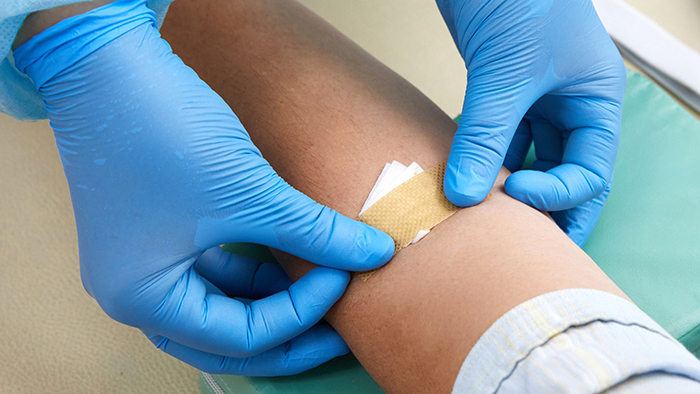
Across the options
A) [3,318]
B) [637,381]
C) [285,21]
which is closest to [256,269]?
[285,21]

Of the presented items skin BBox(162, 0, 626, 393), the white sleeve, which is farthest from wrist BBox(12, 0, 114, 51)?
the white sleeve

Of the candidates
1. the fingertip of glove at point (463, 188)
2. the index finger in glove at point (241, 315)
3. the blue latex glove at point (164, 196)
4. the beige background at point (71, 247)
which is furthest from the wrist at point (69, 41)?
the beige background at point (71, 247)

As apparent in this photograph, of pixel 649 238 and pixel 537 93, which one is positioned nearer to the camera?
pixel 537 93

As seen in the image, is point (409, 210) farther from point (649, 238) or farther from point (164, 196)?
point (649, 238)

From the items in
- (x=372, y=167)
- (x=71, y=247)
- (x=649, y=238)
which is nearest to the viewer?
(x=372, y=167)

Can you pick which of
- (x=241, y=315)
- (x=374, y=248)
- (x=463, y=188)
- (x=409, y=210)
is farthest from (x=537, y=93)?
(x=241, y=315)

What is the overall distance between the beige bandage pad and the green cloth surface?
0.41m

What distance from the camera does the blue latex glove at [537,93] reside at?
3.54 ft

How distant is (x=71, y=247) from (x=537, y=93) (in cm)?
198

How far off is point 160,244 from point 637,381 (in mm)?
912

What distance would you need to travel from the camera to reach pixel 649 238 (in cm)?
128

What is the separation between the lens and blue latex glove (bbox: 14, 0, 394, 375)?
894 mm

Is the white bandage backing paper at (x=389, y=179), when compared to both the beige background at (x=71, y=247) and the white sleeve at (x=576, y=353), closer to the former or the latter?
the white sleeve at (x=576, y=353)

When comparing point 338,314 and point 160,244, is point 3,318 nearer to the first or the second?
point 160,244
